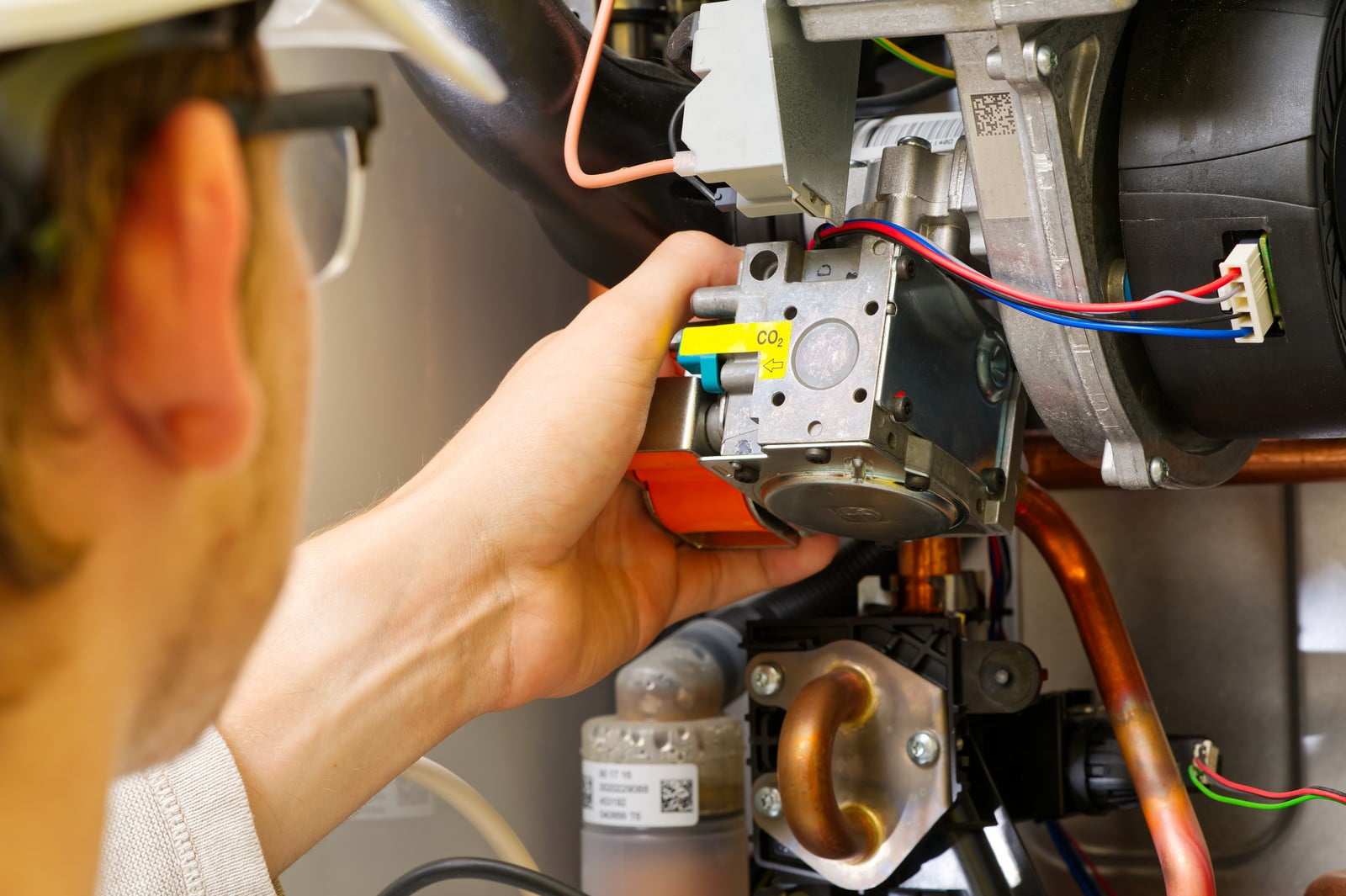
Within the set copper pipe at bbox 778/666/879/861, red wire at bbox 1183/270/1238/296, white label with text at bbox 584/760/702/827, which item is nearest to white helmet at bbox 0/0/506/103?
red wire at bbox 1183/270/1238/296

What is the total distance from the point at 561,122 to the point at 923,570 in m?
0.47

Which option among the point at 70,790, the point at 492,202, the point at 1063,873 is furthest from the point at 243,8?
the point at 1063,873

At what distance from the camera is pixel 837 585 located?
4.14 ft

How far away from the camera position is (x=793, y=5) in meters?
0.74

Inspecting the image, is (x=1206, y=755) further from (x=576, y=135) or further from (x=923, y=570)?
(x=576, y=135)

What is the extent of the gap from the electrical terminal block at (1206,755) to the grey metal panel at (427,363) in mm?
644

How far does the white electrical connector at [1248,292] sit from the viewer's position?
0.69 meters

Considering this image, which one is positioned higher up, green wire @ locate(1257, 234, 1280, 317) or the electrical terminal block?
green wire @ locate(1257, 234, 1280, 317)

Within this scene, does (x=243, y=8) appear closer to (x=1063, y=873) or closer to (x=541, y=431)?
(x=541, y=431)

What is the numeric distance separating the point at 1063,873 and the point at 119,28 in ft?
3.96

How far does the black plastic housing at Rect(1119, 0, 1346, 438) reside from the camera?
0.69 m

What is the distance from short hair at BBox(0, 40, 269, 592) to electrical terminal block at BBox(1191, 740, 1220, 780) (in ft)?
2.90

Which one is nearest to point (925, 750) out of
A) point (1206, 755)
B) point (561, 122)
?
point (1206, 755)

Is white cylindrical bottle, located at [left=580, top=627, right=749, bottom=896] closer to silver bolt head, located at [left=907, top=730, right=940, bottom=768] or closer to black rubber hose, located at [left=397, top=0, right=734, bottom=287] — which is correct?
silver bolt head, located at [left=907, top=730, right=940, bottom=768]
